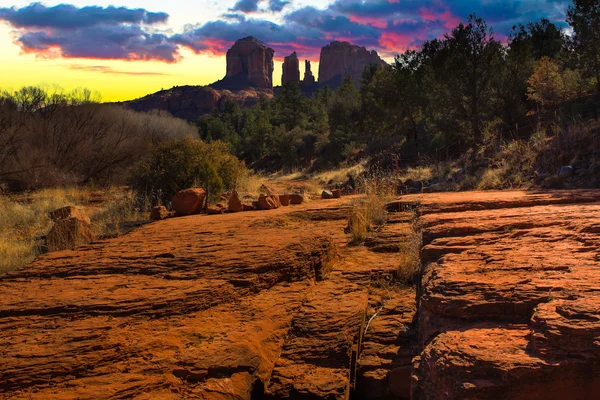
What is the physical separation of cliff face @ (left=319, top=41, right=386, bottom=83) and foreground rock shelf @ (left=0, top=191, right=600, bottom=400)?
155 meters

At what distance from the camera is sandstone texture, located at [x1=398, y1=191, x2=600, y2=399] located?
1931 millimetres

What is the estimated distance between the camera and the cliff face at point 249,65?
5536 inches

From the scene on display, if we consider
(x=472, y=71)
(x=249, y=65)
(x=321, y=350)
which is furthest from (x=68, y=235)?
(x=249, y=65)

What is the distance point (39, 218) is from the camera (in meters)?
10.7

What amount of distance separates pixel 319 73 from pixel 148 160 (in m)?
151

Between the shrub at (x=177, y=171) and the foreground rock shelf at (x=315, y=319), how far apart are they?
24.1 feet

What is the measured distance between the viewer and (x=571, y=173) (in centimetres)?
1056

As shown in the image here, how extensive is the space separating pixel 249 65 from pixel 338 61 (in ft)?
104

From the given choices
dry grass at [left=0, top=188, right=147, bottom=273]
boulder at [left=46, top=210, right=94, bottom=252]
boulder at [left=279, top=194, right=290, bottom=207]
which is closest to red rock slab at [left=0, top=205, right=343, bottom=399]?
boulder at [left=46, top=210, right=94, bottom=252]

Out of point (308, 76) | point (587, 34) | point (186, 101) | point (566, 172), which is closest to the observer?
point (566, 172)

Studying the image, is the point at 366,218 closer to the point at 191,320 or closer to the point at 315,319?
the point at 315,319

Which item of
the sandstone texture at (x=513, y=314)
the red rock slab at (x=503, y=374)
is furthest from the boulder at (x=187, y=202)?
the red rock slab at (x=503, y=374)

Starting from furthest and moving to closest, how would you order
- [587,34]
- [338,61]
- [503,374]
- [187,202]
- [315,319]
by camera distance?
[338,61] < [587,34] < [187,202] < [315,319] < [503,374]

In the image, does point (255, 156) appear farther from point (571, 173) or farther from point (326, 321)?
point (326, 321)
